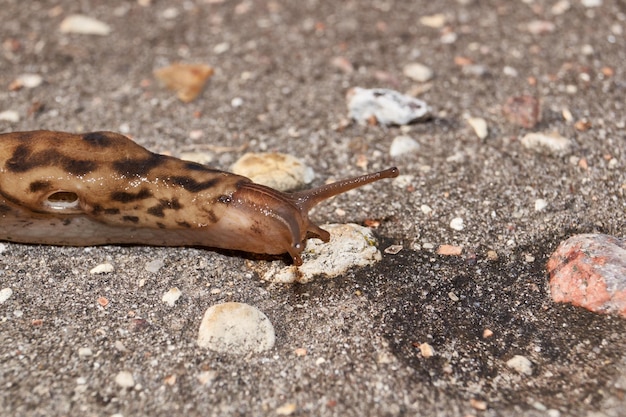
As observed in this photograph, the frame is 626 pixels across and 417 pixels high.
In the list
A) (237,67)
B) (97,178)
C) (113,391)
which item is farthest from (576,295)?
(237,67)

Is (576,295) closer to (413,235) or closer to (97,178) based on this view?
(413,235)

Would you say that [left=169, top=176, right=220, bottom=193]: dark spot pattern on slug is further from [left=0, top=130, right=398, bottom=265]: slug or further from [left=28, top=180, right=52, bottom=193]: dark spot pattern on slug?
[left=28, top=180, right=52, bottom=193]: dark spot pattern on slug

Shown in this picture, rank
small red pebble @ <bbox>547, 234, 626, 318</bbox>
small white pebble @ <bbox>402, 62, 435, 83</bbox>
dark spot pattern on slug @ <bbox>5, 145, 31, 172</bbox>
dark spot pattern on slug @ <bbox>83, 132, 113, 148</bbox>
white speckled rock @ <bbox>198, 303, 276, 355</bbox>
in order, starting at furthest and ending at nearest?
small white pebble @ <bbox>402, 62, 435, 83</bbox>, dark spot pattern on slug @ <bbox>83, 132, 113, 148</bbox>, dark spot pattern on slug @ <bbox>5, 145, 31, 172</bbox>, small red pebble @ <bbox>547, 234, 626, 318</bbox>, white speckled rock @ <bbox>198, 303, 276, 355</bbox>

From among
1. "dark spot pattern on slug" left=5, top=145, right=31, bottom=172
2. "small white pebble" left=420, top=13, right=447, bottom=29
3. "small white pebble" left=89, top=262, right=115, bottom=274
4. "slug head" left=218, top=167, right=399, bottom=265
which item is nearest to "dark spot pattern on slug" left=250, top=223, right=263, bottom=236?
"slug head" left=218, top=167, right=399, bottom=265

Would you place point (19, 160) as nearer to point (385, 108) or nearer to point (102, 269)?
point (102, 269)

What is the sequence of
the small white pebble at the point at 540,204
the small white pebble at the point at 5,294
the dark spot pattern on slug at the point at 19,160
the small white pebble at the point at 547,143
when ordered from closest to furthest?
the small white pebble at the point at 5,294 < the dark spot pattern on slug at the point at 19,160 < the small white pebble at the point at 540,204 < the small white pebble at the point at 547,143

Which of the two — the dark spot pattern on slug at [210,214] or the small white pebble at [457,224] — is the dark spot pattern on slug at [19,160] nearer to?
the dark spot pattern on slug at [210,214]

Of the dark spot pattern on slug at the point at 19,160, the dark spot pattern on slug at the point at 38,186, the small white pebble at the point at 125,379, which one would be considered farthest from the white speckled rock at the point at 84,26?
the small white pebble at the point at 125,379
